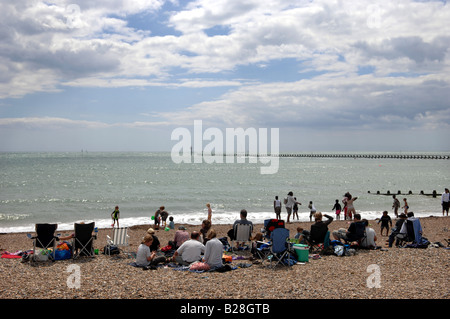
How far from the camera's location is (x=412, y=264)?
26.7 feet

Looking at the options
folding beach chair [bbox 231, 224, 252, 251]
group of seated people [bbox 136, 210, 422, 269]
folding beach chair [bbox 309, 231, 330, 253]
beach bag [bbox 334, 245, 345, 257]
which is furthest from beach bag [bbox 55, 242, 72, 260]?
beach bag [bbox 334, 245, 345, 257]

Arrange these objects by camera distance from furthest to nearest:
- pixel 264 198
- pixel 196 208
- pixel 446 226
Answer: pixel 264 198 < pixel 196 208 < pixel 446 226

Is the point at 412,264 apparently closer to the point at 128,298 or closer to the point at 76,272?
the point at 128,298

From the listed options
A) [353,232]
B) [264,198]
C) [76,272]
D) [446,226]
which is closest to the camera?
[76,272]

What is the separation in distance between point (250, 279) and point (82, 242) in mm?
4574

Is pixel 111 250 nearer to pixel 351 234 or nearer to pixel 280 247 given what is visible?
pixel 280 247

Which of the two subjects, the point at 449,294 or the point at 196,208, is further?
the point at 196,208

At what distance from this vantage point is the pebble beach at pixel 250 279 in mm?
6121

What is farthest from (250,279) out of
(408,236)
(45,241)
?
(408,236)

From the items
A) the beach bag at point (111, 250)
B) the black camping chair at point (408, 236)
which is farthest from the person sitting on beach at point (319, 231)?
the beach bag at point (111, 250)

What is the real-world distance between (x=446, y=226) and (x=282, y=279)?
1293 cm

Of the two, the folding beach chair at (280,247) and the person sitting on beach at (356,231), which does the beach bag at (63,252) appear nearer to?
the folding beach chair at (280,247)

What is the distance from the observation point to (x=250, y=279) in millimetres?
7094
